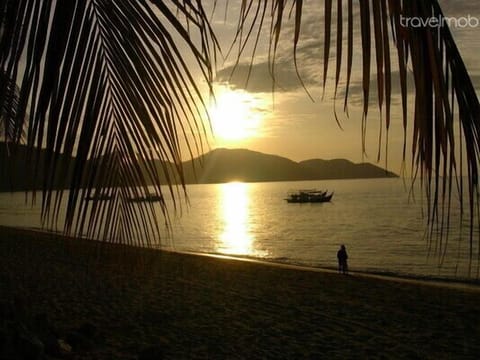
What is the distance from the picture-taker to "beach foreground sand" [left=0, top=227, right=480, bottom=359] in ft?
24.3

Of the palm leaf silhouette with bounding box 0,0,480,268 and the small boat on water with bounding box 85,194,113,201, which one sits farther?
the small boat on water with bounding box 85,194,113,201

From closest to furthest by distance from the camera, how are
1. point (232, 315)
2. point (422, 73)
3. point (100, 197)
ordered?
1. point (422, 73)
2. point (100, 197)
3. point (232, 315)

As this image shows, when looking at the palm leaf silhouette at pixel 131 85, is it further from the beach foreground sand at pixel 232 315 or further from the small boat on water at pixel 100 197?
the beach foreground sand at pixel 232 315

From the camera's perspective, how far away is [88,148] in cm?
95

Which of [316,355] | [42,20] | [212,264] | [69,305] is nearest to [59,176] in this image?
[42,20]

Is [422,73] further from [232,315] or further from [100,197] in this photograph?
[232,315]

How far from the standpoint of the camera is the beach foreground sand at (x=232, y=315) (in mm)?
7418

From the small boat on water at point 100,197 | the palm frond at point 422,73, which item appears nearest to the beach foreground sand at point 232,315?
the small boat on water at point 100,197

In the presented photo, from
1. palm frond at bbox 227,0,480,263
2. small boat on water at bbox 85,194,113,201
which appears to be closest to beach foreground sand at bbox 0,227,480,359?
small boat on water at bbox 85,194,113,201

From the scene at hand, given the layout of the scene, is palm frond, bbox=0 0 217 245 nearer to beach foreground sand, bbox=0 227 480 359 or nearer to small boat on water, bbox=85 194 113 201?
small boat on water, bbox=85 194 113 201

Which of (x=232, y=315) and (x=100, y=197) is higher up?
(x=100, y=197)

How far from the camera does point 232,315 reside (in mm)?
10227

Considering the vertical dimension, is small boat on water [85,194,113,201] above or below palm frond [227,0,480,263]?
below

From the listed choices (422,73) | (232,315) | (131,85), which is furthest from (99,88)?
(232,315)
